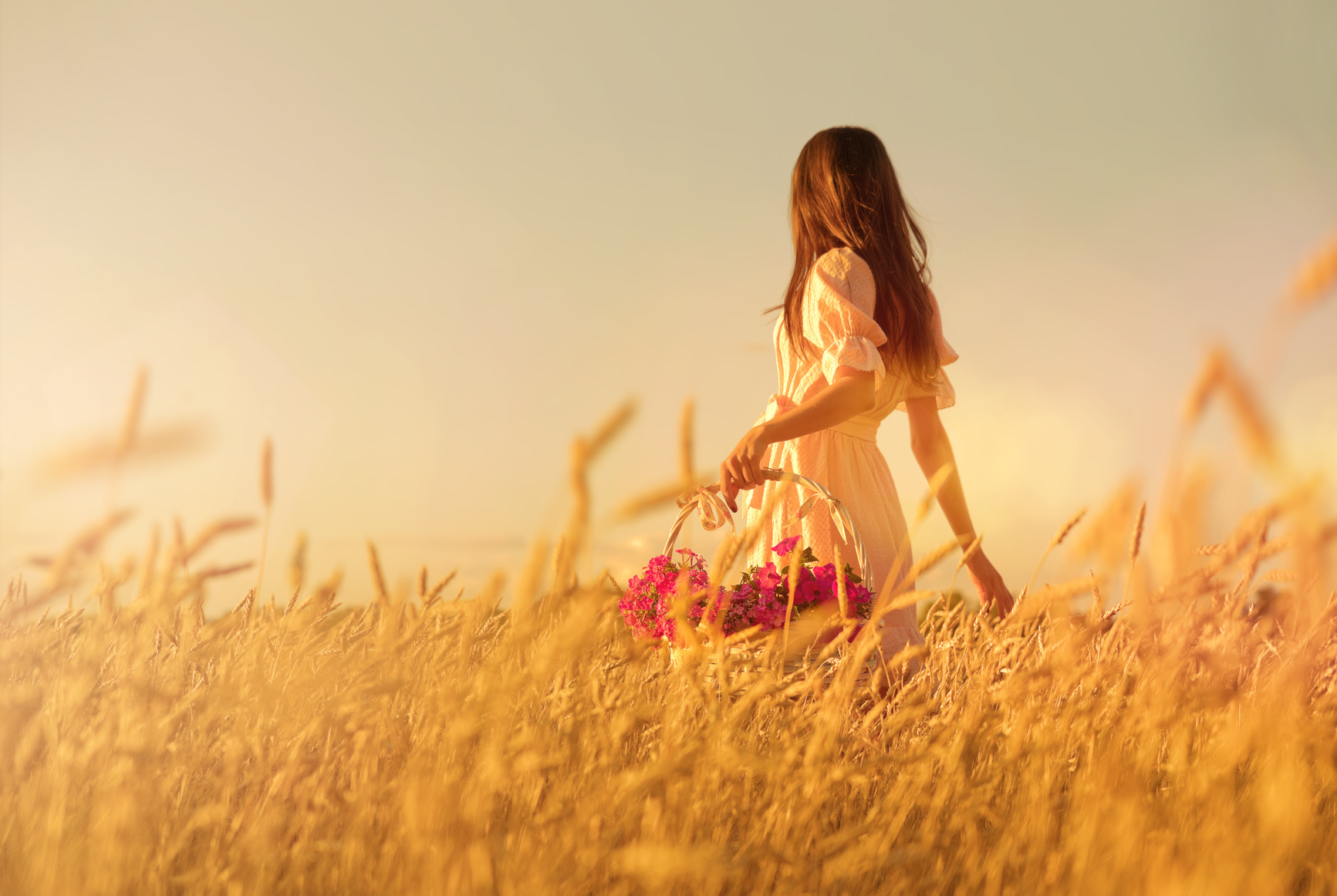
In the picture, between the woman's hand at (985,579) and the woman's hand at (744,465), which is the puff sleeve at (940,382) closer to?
the woman's hand at (985,579)

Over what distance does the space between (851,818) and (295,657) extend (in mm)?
742

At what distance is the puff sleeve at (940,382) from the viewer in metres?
2.35

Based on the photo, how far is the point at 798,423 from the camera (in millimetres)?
1923

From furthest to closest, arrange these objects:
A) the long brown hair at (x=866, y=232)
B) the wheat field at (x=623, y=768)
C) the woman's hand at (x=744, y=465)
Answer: the long brown hair at (x=866, y=232) < the woman's hand at (x=744, y=465) < the wheat field at (x=623, y=768)

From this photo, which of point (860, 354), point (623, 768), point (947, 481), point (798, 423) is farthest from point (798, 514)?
point (623, 768)

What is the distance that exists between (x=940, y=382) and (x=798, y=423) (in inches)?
28.7

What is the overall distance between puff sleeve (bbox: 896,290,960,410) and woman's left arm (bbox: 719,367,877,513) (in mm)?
199

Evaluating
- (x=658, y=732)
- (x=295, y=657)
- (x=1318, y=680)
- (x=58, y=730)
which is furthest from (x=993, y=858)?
(x=1318, y=680)

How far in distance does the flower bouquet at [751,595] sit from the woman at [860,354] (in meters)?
0.12

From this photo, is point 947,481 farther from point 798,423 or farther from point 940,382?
point 798,423

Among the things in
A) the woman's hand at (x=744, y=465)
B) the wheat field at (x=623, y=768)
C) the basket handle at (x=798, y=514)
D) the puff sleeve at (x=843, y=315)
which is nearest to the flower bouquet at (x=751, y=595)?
the basket handle at (x=798, y=514)

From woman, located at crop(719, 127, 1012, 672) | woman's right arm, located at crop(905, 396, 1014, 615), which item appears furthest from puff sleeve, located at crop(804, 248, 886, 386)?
woman's right arm, located at crop(905, 396, 1014, 615)

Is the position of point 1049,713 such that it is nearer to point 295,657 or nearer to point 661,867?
point 661,867

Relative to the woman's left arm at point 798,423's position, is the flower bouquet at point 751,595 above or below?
below
